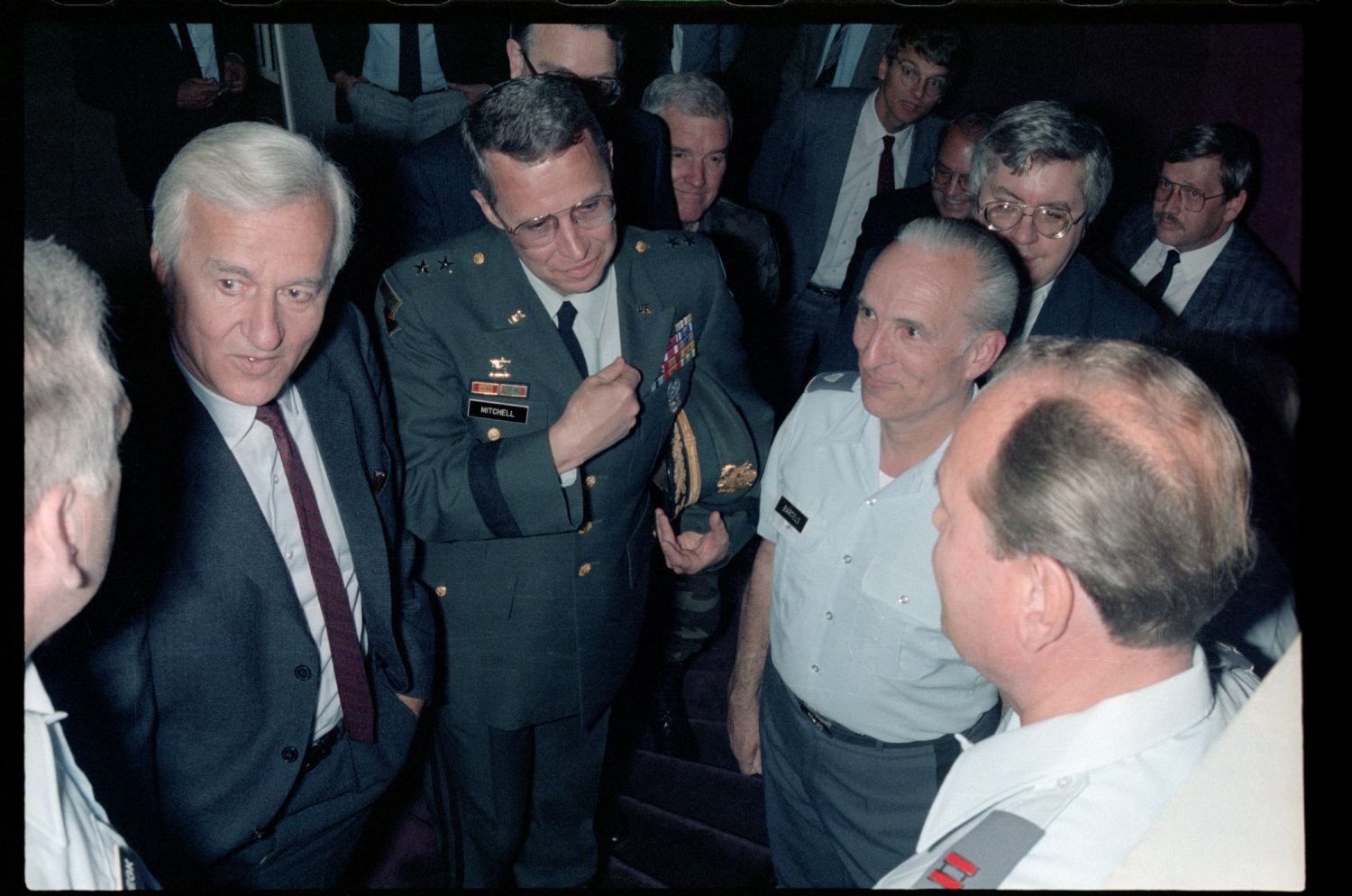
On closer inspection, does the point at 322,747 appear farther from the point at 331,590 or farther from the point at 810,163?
the point at 810,163

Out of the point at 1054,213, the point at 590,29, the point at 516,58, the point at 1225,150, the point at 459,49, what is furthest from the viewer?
the point at 459,49

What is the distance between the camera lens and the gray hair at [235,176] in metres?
1.43

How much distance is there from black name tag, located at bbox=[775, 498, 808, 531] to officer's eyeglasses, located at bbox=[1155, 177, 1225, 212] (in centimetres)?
152

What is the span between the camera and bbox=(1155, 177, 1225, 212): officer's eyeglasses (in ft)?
8.26

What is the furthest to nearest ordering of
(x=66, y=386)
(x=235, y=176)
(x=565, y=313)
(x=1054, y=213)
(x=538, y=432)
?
(x=1054, y=213)
(x=565, y=313)
(x=538, y=432)
(x=235, y=176)
(x=66, y=386)

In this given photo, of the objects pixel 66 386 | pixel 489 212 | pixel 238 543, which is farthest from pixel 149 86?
pixel 66 386

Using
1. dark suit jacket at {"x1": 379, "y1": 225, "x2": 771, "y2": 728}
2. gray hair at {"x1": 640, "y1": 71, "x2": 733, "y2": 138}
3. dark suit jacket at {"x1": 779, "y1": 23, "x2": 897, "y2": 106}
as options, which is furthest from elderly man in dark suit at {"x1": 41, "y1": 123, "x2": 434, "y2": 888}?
dark suit jacket at {"x1": 779, "y1": 23, "x2": 897, "y2": 106}

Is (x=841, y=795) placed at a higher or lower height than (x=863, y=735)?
lower

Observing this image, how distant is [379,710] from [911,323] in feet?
4.53

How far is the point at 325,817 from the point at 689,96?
2.36 meters

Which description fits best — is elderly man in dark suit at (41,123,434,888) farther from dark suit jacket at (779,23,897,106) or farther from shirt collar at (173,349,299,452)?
dark suit jacket at (779,23,897,106)

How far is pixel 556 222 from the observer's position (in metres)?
1.84

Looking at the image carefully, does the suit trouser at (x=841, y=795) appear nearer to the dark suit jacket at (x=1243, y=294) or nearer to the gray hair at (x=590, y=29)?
the dark suit jacket at (x=1243, y=294)

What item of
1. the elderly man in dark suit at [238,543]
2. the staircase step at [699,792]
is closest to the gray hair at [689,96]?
the elderly man in dark suit at [238,543]
